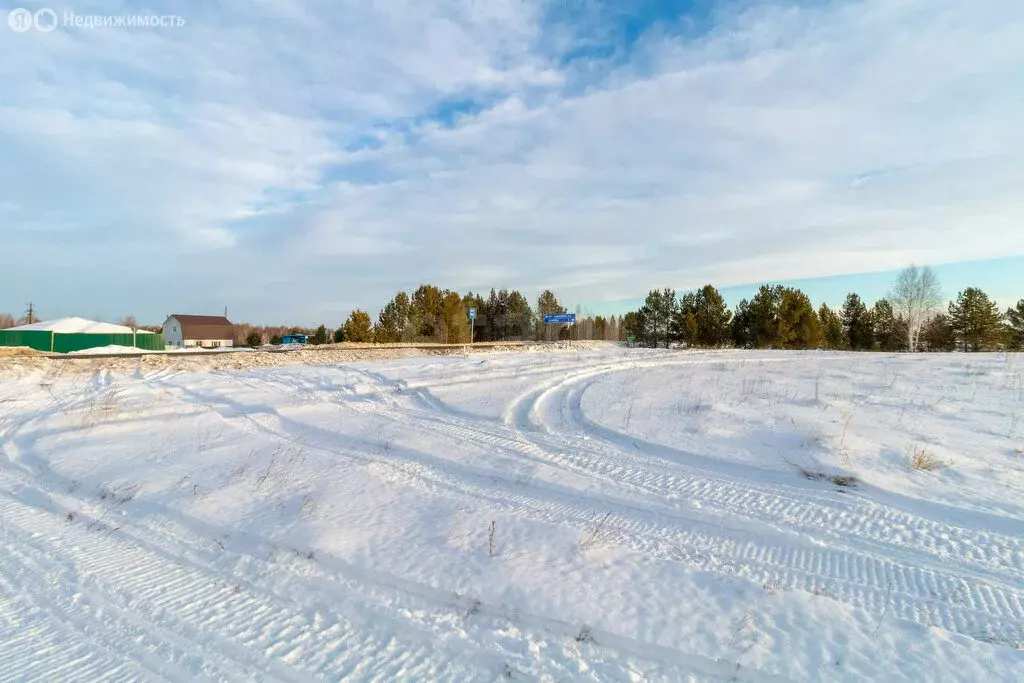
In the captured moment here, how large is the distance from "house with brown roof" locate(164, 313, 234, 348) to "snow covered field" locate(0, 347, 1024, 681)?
73472 mm

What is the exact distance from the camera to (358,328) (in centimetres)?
4866

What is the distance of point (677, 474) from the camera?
21.0ft

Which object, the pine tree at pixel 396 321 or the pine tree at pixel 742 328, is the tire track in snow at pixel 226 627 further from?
the pine tree at pixel 742 328

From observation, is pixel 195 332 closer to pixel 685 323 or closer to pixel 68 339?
pixel 68 339

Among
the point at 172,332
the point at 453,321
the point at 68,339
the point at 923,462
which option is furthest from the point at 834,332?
the point at 172,332

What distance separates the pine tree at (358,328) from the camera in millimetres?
48656

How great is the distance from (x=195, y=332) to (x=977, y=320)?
92.4m

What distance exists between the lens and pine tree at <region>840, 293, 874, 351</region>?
177 feet

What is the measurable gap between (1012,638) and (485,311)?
221ft

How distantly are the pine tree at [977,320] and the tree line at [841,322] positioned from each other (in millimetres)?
65

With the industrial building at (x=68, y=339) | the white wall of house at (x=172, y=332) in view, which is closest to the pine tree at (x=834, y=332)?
the industrial building at (x=68, y=339)

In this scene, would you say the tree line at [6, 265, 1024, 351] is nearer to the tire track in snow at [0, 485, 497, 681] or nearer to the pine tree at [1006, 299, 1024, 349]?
the pine tree at [1006, 299, 1024, 349]

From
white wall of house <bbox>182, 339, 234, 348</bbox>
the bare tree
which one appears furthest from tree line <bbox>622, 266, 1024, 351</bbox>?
white wall of house <bbox>182, 339, 234, 348</bbox>

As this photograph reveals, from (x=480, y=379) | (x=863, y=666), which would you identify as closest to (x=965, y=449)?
(x=863, y=666)
